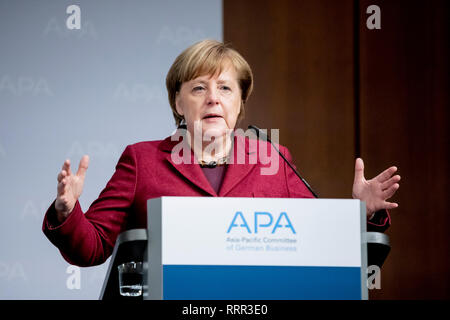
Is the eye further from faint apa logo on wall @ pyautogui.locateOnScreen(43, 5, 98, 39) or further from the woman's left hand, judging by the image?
faint apa logo on wall @ pyautogui.locateOnScreen(43, 5, 98, 39)

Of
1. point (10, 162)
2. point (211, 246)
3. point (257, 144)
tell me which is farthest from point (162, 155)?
point (10, 162)

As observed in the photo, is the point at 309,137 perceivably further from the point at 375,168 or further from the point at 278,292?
the point at 278,292

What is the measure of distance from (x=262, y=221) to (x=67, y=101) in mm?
2498

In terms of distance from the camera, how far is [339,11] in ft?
12.9

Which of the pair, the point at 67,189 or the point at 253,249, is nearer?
the point at 253,249

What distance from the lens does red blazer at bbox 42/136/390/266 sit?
1.96 metres

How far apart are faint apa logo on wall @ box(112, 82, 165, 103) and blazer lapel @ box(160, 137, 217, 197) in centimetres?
159

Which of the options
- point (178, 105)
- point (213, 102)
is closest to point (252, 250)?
point (213, 102)

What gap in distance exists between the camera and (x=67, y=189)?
159 cm

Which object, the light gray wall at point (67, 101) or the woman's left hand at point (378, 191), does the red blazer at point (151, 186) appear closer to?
the woman's left hand at point (378, 191)

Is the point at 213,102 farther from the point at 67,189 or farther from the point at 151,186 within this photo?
the point at 67,189

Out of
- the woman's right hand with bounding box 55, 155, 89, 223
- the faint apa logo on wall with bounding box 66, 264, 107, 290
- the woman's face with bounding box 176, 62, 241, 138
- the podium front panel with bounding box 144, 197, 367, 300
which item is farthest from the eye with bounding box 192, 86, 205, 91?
the faint apa logo on wall with bounding box 66, 264, 107, 290

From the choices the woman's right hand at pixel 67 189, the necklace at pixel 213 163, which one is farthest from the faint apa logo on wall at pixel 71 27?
the woman's right hand at pixel 67 189
